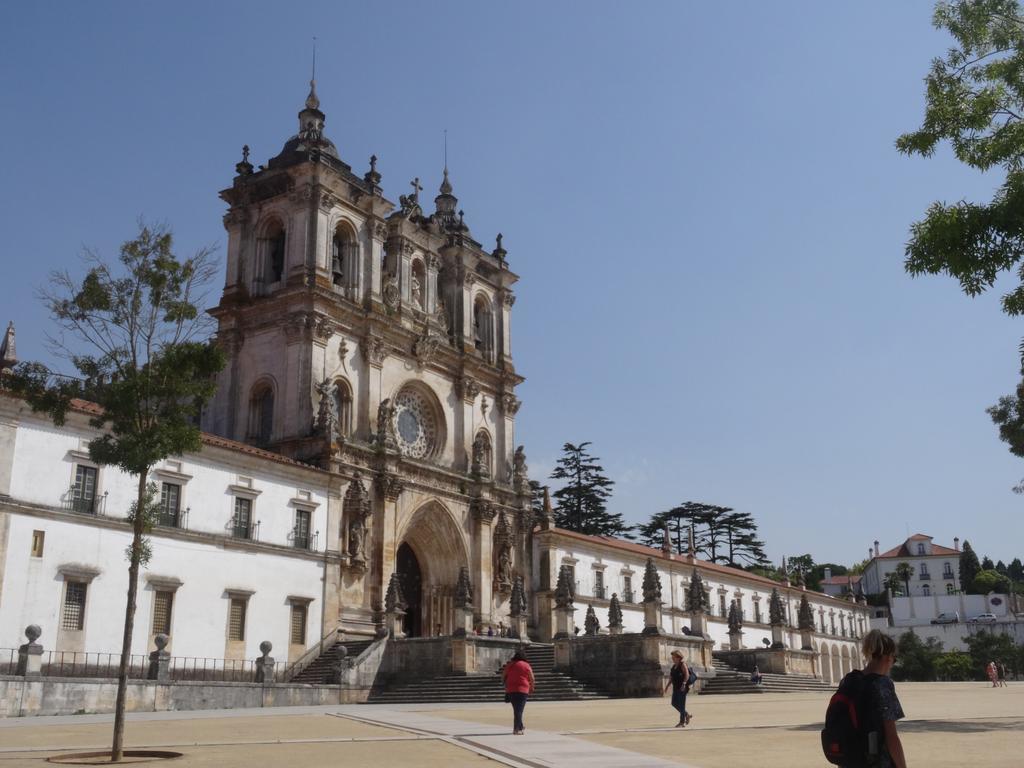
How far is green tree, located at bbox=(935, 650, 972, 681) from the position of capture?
75.4m

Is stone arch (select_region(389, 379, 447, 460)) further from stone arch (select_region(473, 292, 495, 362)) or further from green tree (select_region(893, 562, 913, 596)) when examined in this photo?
green tree (select_region(893, 562, 913, 596))

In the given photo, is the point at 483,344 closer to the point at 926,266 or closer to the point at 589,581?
the point at 589,581

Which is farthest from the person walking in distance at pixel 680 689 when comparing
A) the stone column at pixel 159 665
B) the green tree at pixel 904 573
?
the green tree at pixel 904 573

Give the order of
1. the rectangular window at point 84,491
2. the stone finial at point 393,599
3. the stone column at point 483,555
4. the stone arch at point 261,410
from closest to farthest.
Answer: the rectangular window at point 84,491
the stone finial at point 393,599
the stone arch at point 261,410
the stone column at point 483,555

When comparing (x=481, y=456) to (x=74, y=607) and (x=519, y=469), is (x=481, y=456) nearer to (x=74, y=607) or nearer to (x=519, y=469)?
(x=519, y=469)

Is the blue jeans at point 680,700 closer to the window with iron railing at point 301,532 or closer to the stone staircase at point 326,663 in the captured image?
the stone staircase at point 326,663

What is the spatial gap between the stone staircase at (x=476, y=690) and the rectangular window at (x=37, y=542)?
463 inches

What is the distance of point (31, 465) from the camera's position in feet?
97.0

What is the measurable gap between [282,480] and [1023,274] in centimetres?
2877

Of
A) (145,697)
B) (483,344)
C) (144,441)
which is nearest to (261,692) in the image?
(145,697)

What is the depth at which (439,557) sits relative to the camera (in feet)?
158

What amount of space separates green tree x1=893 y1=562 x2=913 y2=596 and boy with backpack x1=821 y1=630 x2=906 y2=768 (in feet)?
441

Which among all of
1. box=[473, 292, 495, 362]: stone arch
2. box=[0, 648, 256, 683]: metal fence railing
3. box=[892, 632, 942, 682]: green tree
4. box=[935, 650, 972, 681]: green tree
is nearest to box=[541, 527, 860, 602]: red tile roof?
box=[473, 292, 495, 362]: stone arch

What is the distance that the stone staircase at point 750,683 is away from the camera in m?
35.6
